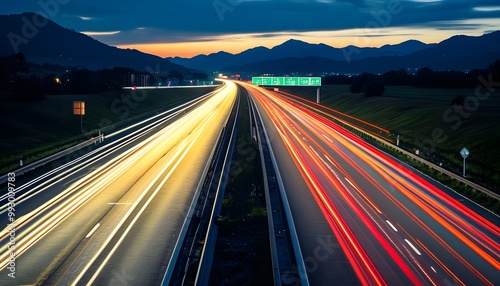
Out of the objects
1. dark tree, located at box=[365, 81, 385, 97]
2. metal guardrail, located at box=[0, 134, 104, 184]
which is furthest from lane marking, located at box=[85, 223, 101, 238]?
dark tree, located at box=[365, 81, 385, 97]

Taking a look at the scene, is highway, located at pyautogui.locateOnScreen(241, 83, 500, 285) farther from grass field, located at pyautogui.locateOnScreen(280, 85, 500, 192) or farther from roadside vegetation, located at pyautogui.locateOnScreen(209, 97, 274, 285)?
grass field, located at pyautogui.locateOnScreen(280, 85, 500, 192)

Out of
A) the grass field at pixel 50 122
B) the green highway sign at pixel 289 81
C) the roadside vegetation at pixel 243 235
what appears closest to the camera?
the roadside vegetation at pixel 243 235

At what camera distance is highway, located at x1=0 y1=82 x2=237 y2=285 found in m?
17.0

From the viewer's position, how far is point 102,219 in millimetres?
23000

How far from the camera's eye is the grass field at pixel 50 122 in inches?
1715

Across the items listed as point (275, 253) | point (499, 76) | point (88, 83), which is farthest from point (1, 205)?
point (499, 76)

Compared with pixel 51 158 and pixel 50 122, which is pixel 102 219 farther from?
pixel 50 122

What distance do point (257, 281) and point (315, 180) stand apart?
16.0 metres

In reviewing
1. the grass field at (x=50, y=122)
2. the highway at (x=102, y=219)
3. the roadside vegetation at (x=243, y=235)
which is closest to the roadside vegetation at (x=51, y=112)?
the grass field at (x=50, y=122)

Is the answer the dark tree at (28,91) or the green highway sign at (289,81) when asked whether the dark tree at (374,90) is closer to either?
the green highway sign at (289,81)

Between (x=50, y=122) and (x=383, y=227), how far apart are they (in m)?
45.8

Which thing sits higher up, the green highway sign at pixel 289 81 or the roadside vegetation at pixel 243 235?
the green highway sign at pixel 289 81

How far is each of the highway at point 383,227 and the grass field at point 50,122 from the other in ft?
57.9

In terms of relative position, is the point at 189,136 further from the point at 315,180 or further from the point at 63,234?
the point at 63,234
